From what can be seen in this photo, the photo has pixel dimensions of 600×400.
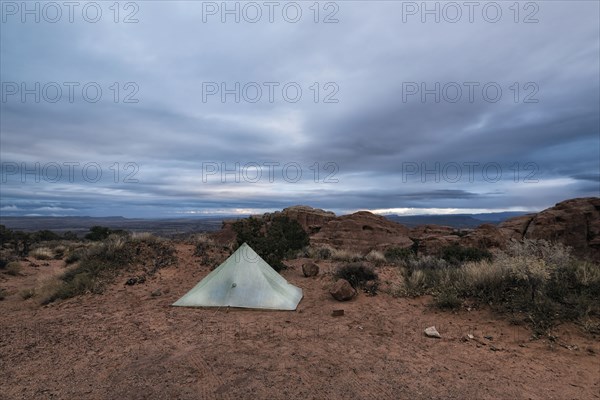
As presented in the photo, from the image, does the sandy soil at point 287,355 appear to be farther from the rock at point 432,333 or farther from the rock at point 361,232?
the rock at point 361,232

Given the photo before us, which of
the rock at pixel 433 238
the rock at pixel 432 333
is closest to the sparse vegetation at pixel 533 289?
the rock at pixel 432 333

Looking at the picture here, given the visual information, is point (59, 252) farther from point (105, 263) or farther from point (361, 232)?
point (361, 232)

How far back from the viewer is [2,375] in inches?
190

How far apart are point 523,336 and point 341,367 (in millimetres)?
3738

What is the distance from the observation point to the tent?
8117mm

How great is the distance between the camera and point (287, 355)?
17.6 feet

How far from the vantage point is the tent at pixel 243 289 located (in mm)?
8117

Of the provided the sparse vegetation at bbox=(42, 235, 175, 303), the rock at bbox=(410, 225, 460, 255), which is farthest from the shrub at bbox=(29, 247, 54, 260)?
the rock at bbox=(410, 225, 460, 255)

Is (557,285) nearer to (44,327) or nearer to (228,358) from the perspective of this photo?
(228,358)

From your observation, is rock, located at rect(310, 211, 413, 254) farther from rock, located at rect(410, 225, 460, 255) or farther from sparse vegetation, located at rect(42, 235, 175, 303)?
sparse vegetation, located at rect(42, 235, 175, 303)

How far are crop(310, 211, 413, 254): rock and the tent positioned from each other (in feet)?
61.6

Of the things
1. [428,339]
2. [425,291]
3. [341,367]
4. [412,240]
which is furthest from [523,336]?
[412,240]

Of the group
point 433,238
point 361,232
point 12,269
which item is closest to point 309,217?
point 361,232

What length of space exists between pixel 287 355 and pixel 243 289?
10.6 ft
